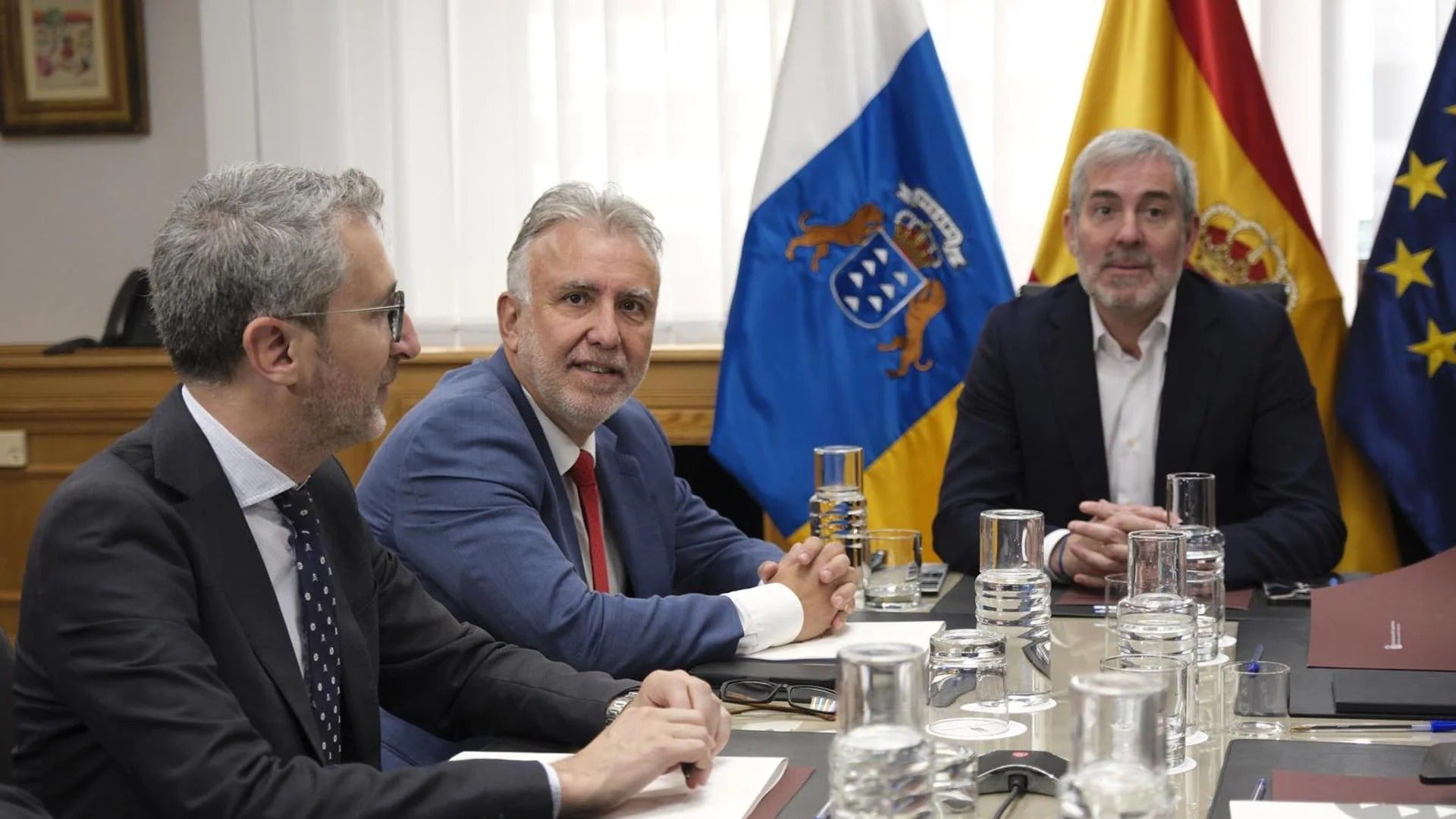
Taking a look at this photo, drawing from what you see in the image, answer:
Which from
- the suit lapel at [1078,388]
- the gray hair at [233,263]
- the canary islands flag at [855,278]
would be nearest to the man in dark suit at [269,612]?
the gray hair at [233,263]

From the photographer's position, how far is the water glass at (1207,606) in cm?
183

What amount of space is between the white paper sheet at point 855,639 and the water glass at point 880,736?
33.7 inches

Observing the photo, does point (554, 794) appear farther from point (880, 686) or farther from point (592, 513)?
point (592, 513)

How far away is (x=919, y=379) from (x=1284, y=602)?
67.9 inches

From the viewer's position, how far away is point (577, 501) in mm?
2434

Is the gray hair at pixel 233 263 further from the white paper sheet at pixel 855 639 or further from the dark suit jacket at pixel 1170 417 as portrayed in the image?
the dark suit jacket at pixel 1170 417

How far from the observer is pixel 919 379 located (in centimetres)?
393

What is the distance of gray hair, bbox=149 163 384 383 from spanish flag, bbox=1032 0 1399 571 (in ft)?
8.14

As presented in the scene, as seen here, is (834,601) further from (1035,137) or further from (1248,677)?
(1035,137)

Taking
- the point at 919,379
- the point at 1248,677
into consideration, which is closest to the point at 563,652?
the point at 1248,677

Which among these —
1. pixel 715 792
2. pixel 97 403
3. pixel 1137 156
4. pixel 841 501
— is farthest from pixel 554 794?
pixel 97 403

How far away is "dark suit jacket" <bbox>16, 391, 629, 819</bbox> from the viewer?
1395mm

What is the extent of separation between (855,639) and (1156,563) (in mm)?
463

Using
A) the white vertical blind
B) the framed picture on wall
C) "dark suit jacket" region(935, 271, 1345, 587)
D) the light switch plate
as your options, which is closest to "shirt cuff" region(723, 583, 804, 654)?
"dark suit jacket" region(935, 271, 1345, 587)
